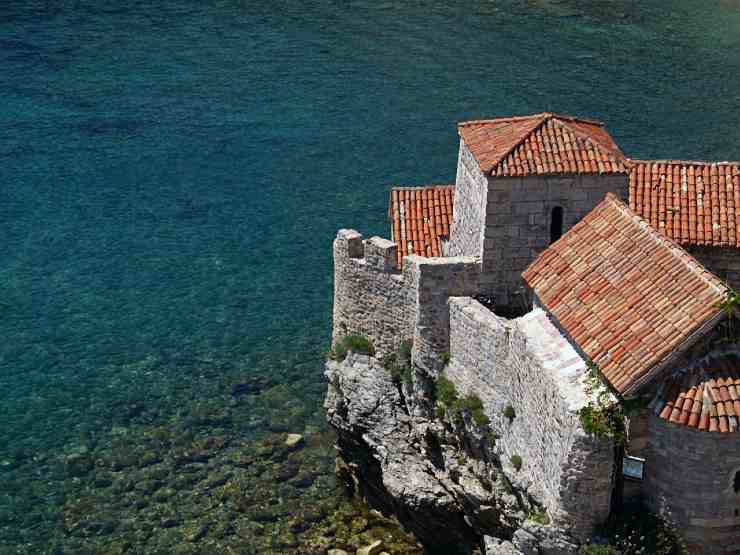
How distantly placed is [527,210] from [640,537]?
348 inches

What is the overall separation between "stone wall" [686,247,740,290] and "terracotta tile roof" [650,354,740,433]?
7.19 metres

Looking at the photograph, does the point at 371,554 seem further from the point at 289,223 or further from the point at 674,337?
the point at 289,223

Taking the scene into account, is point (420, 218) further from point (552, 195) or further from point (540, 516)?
point (540, 516)

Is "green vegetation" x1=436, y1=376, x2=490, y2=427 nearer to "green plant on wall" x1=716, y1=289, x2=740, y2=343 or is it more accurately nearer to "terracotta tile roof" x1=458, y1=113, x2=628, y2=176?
"terracotta tile roof" x1=458, y1=113, x2=628, y2=176

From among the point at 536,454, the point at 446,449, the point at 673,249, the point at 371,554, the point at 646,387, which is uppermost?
the point at 673,249

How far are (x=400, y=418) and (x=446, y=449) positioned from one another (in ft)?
5.97

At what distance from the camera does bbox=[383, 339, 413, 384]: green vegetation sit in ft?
105

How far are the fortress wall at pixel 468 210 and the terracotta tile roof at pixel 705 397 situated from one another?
7.63 m

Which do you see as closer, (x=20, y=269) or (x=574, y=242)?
(x=574, y=242)

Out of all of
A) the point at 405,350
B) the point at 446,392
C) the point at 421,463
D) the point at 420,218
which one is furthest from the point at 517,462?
the point at 420,218

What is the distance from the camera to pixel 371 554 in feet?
104

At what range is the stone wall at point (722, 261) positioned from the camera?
99.2ft

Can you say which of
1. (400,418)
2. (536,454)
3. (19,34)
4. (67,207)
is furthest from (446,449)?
(19,34)

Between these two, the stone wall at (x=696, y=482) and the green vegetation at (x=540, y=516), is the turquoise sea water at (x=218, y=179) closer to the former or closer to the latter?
the green vegetation at (x=540, y=516)
